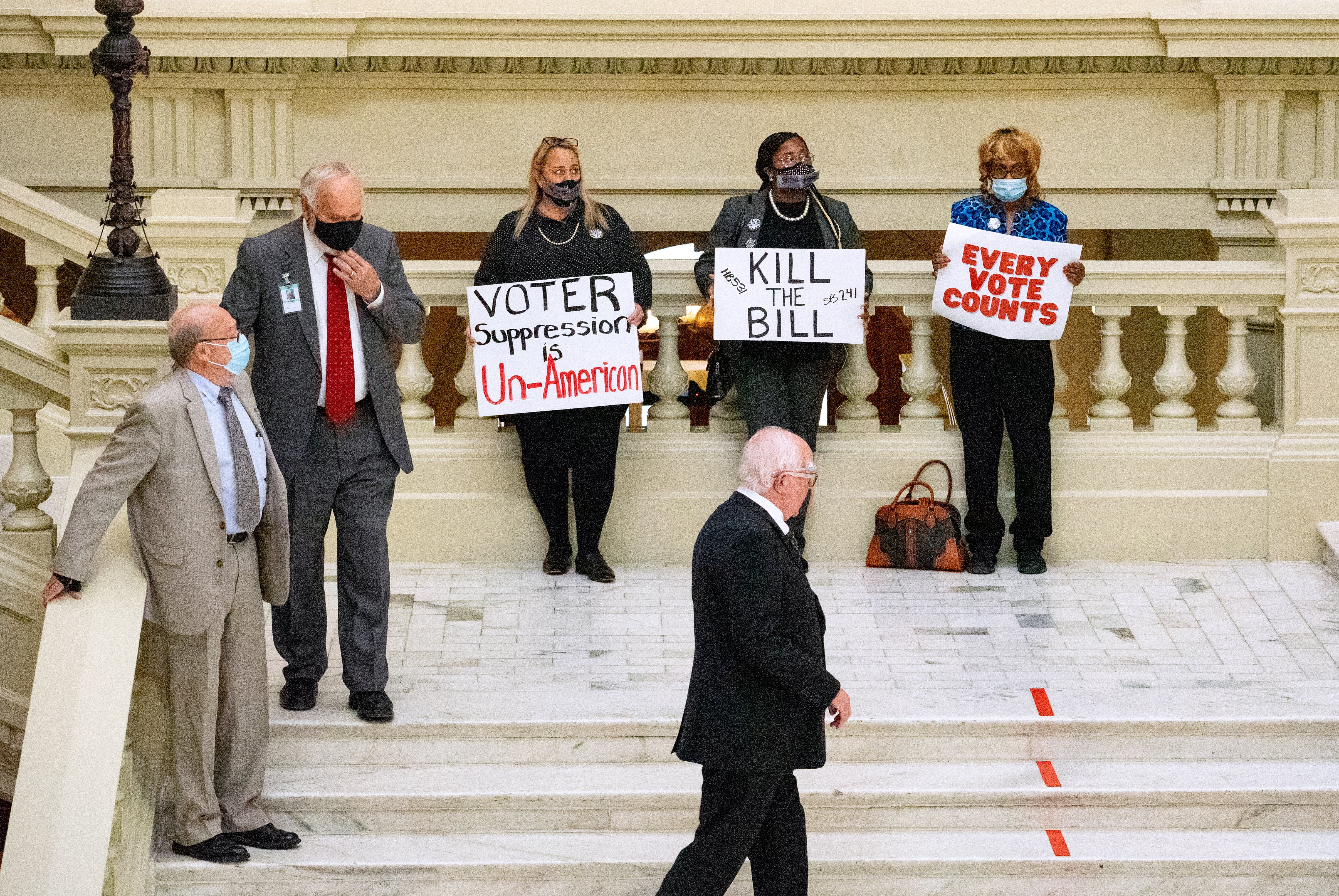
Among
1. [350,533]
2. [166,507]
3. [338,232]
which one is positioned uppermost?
[338,232]

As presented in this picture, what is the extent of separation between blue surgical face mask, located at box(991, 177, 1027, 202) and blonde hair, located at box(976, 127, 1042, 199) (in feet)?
0.14

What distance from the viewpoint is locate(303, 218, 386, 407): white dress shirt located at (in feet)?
22.1

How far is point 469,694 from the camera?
7215 mm

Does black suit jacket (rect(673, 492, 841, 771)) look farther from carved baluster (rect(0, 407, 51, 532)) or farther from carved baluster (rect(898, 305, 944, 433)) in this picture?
carved baluster (rect(898, 305, 944, 433))

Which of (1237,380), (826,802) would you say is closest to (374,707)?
(826,802)

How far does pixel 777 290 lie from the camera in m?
8.59

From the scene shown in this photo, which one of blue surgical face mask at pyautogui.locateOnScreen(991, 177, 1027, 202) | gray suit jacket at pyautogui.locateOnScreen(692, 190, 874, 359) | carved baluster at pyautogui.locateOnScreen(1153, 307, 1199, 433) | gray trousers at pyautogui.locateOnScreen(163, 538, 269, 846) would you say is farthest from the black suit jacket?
carved baluster at pyautogui.locateOnScreen(1153, 307, 1199, 433)

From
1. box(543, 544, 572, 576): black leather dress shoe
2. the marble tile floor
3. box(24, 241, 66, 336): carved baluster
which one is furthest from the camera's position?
box(24, 241, 66, 336): carved baluster

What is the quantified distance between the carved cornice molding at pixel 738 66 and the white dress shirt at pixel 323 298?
15.9ft

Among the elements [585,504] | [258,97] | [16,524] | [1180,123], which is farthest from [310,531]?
[1180,123]

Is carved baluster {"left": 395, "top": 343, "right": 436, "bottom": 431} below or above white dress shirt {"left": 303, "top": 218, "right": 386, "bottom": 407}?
below

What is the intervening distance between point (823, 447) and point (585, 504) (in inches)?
49.2

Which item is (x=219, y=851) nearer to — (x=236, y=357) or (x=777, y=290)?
(x=236, y=357)

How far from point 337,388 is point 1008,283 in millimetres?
3359
